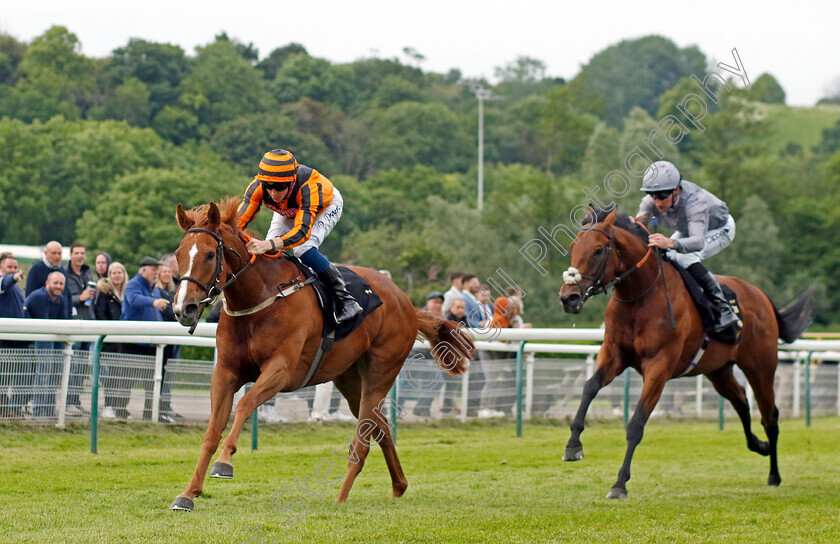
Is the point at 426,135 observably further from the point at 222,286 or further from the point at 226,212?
the point at 222,286

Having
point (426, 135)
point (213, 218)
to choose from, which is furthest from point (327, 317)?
point (426, 135)

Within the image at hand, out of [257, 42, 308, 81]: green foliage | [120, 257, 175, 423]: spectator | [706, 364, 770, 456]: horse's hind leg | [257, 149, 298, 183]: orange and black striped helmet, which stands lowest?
[706, 364, 770, 456]: horse's hind leg

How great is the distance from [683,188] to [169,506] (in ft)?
14.1

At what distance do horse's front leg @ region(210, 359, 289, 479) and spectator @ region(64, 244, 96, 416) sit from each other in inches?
118

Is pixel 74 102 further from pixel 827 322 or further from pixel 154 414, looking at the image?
pixel 154 414

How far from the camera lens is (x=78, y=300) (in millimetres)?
9430

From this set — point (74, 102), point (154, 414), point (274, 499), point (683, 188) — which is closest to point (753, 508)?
point (683, 188)

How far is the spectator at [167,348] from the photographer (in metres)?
8.83

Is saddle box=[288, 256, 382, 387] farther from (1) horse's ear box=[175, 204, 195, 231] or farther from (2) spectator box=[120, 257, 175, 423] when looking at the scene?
(2) spectator box=[120, 257, 175, 423]

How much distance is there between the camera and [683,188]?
24.8ft

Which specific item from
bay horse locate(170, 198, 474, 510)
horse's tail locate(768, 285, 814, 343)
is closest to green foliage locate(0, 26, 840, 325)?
horse's tail locate(768, 285, 814, 343)

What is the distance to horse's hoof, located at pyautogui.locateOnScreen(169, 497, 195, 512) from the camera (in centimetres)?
534

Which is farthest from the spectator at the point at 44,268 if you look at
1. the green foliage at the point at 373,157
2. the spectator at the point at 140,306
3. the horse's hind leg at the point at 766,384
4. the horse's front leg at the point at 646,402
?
the green foliage at the point at 373,157

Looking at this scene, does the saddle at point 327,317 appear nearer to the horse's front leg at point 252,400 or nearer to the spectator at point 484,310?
the horse's front leg at point 252,400
